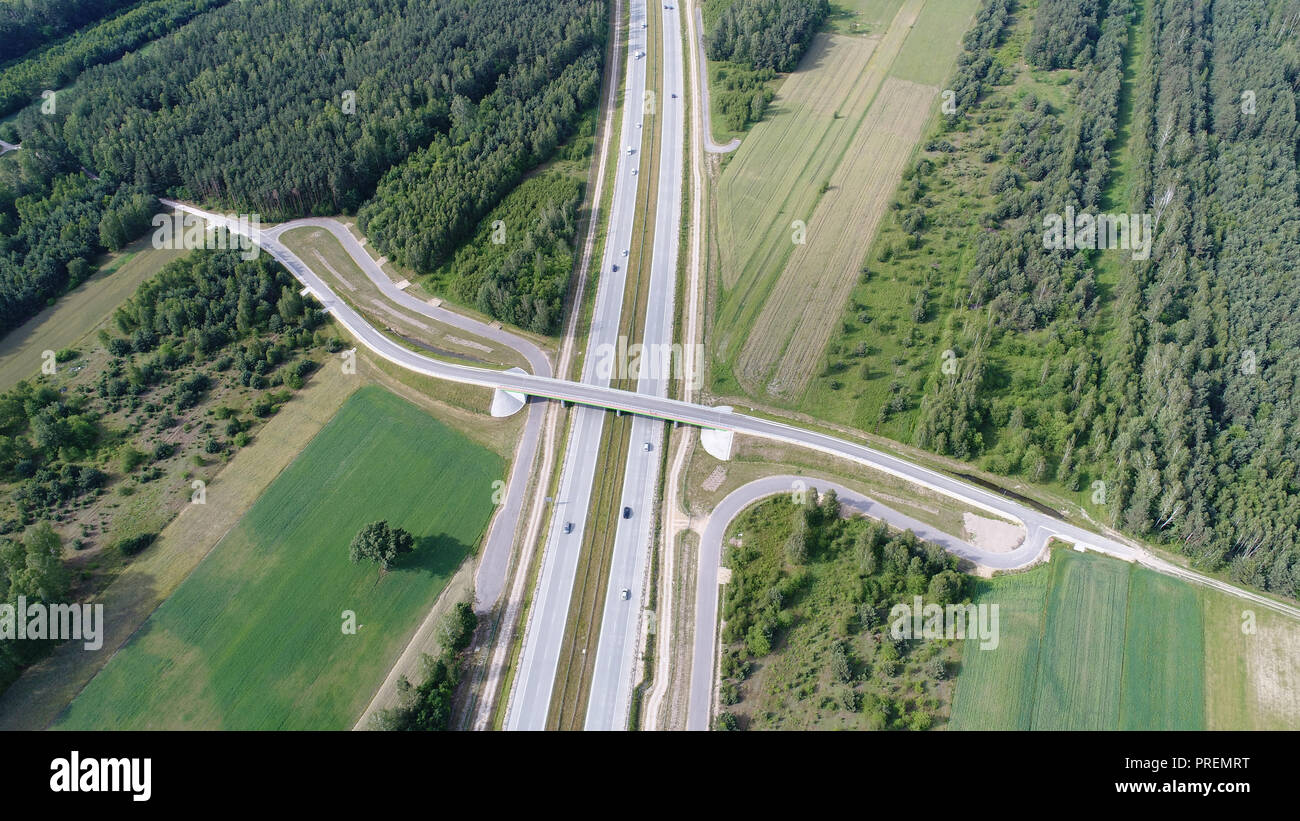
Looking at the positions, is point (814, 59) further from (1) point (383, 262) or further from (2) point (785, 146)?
(1) point (383, 262)

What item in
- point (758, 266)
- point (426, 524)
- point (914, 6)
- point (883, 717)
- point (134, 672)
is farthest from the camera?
point (914, 6)

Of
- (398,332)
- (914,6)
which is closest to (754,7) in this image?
(914,6)

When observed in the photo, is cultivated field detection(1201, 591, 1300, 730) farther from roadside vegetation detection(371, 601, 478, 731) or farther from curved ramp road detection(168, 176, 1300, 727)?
roadside vegetation detection(371, 601, 478, 731)

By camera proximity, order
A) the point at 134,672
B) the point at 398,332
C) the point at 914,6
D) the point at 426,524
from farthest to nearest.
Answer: the point at 914,6 → the point at 398,332 → the point at 426,524 → the point at 134,672

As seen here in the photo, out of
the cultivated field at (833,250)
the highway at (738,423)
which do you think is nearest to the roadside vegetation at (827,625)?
the highway at (738,423)

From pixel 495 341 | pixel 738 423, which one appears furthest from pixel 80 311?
pixel 738 423

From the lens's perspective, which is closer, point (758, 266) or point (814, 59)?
point (758, 266)
